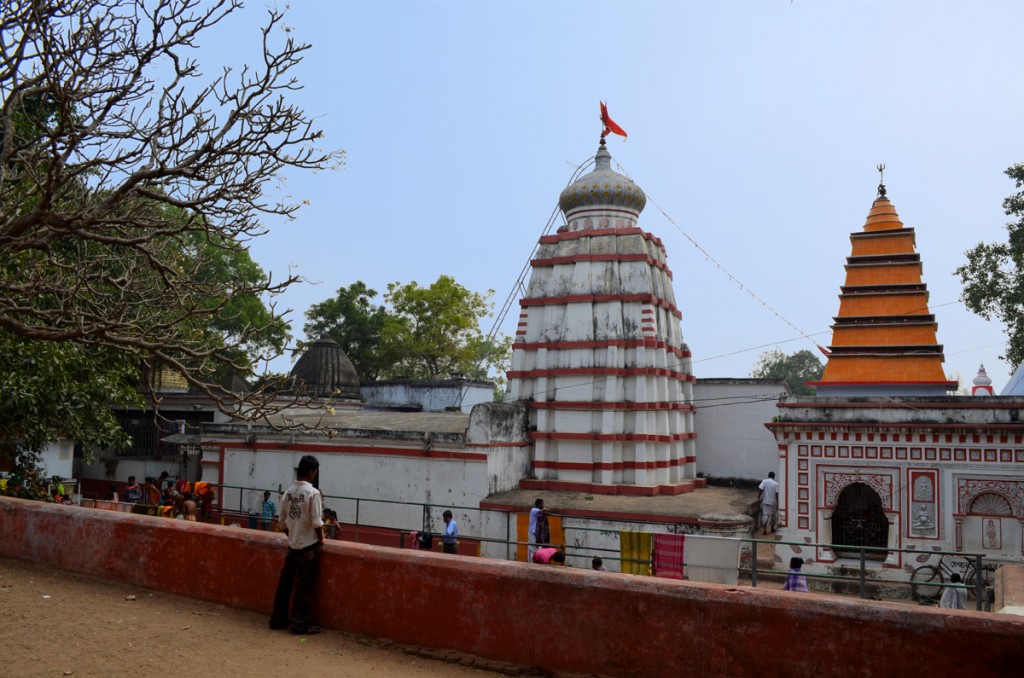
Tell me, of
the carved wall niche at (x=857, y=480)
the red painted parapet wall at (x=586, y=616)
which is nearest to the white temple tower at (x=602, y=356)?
the carved wall niche at (x=857, y=480)

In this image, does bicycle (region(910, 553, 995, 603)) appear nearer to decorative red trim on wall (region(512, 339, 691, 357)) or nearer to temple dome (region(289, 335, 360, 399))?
decorative red trim on wall (region(512, 339, 691, 357))

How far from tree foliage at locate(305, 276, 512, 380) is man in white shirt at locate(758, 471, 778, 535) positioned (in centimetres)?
2284

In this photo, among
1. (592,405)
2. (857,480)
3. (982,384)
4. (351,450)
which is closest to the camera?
(857,480)

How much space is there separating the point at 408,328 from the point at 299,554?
3354 centimetres

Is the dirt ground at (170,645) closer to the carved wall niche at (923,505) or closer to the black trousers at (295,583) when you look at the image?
the black trousers at (295,583)

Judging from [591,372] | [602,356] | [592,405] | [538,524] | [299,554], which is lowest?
[538,524]

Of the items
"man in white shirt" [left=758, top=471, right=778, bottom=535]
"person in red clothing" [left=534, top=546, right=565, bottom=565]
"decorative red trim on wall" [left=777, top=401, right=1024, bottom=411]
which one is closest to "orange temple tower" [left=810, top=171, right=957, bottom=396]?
"man in white shirt" [left=758, top=471, right=778, bottom=535]

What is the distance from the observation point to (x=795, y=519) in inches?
624

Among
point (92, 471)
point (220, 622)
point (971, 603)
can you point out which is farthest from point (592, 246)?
point (92, 471)

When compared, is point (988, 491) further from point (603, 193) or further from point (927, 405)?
point (603, 193)

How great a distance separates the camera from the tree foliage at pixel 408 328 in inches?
1547

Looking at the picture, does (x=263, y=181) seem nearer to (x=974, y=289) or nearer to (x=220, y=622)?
(x=220, y=622)

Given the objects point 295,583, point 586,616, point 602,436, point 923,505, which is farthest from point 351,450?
point 586,616

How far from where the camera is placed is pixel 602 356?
61.7 feet
